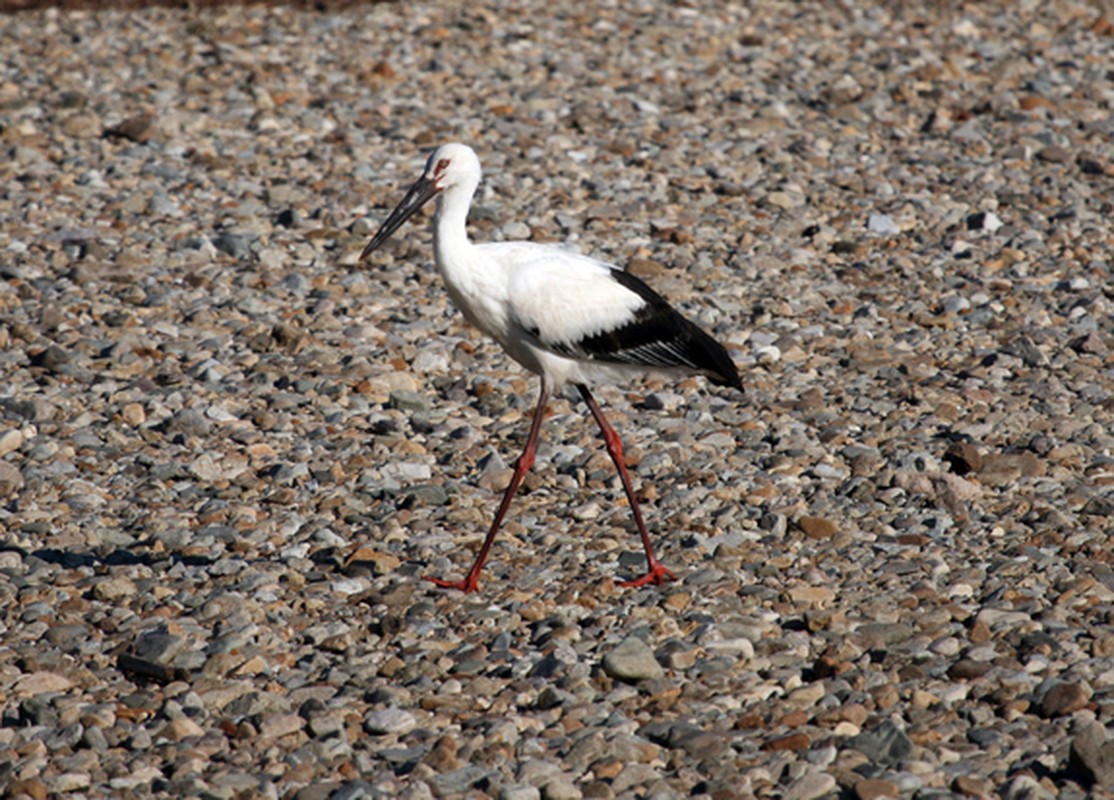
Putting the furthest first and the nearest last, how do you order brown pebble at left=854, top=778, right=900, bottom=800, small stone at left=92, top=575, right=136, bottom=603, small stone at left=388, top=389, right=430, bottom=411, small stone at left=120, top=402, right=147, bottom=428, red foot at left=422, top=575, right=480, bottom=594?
1. small stone at left=388, top=389, right=430, bottom=411
2. small stone at left=120, top=402, right=147, bottom=428
3. red foot at left=422, top=575, right=480, bottom=594
4. small stone at left=92, top=575, right=136, bottom=603
5. brown pebble at left=854, top=778, right=900, bottom=800

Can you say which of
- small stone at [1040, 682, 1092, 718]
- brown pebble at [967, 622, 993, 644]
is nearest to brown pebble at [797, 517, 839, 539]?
brown pebble at [967, 622, 993, 644]

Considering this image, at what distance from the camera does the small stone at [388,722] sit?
5.49m

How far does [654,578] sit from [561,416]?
1855mm

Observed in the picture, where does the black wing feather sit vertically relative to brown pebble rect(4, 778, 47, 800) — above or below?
above

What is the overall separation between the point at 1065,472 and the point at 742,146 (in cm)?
478

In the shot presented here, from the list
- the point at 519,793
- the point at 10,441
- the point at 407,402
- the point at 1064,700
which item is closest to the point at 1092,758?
the point at 1064,700

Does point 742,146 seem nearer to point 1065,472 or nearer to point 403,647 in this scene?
point 1065,472

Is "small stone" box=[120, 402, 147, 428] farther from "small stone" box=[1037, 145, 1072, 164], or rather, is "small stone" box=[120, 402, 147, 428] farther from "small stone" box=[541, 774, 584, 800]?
"small stone" box=[1037, 145, 1072, 164]

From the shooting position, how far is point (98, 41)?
13.4 m

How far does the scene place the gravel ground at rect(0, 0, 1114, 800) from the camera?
217 inches

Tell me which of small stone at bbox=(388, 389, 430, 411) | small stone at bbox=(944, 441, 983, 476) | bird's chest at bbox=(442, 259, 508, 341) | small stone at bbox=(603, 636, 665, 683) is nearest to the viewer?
small stone at bbox=(603, 636, 665, 683)

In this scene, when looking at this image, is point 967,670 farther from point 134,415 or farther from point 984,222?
point 984,222

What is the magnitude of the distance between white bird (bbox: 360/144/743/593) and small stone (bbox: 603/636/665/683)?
2.10 feet

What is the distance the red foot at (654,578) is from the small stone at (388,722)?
1.33 meters
